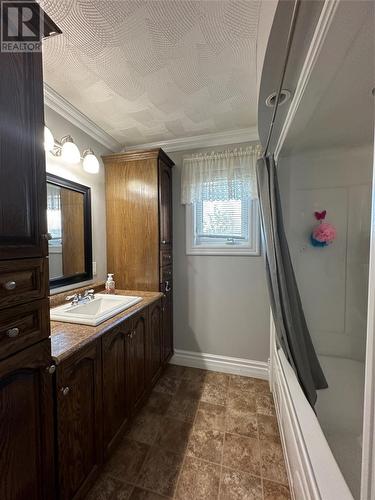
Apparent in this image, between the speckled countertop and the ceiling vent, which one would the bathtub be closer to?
the speckled countertop

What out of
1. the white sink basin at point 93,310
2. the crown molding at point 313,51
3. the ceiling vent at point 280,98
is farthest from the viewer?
the white sink basin at point 93,310

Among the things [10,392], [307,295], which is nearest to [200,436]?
[10,392]

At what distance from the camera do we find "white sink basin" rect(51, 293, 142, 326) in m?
1.24

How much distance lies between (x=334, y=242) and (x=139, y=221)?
185 cm

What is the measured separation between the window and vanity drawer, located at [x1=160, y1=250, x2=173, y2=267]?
0.70ft

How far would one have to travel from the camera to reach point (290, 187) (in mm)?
1944

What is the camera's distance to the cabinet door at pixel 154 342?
5.73ft

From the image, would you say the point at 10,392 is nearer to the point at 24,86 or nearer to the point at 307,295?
the point at 24,86

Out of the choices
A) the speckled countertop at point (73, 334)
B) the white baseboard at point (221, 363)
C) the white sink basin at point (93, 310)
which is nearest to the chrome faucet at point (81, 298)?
the white sink basin at point (93, 310)

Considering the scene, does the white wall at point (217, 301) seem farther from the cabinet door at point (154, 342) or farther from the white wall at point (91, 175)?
the white wall at point (91, 175)

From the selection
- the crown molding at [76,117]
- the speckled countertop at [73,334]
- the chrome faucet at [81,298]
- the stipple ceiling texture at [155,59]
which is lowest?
the speckled countertop at [73,334]

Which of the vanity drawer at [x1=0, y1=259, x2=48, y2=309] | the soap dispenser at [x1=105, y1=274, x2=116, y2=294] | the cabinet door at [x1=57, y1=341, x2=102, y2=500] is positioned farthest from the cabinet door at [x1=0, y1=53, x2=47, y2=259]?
the soap dispenser at [x1=105, y1=274, x2=116, y2=294]

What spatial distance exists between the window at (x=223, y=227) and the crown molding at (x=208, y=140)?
0.57 m

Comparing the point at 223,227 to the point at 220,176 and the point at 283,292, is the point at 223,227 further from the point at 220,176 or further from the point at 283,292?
the point at 283,292
